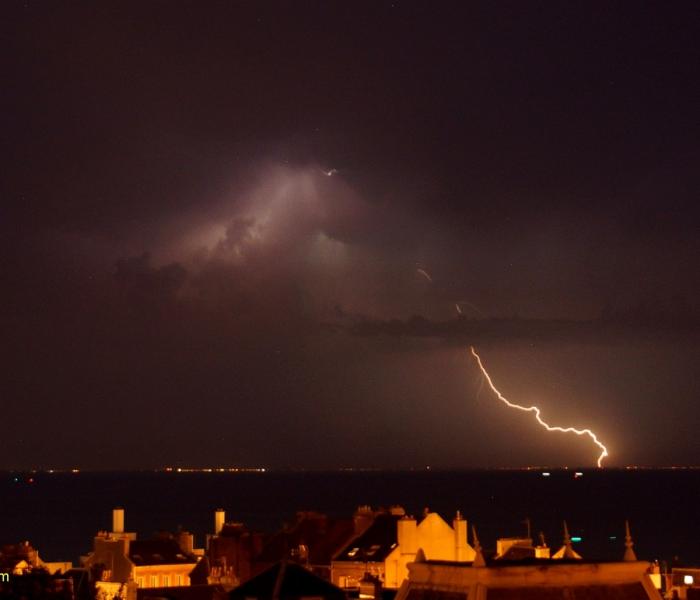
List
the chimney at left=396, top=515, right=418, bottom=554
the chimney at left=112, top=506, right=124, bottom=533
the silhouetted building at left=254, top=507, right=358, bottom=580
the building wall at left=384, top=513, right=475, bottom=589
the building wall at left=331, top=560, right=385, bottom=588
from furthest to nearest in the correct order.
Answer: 1. the chimney at left=112, top=506, right=124, bottom=533
2. the silhouetted building at left=254, top=507, right=358, bottom=580
3. the chimney at left=396, top=515, right=418, bottom=554
4. the building wall at left=384, top=513, right=475, bottom=589
5. the building wall at left=331, top=560, right=385, bottom=588

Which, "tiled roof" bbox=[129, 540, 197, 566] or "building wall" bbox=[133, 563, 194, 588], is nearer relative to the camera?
"building wall" bbox=[133, 563, 194, 588]

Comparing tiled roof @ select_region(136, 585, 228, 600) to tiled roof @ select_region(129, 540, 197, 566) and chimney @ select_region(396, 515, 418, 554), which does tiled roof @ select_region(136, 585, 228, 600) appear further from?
Answer: tiled roof @ select_region(129, 540, 197, 566)

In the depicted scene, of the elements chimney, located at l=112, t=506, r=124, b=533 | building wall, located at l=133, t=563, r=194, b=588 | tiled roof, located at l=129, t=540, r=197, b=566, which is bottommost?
building wall, located at l=133, t=563, r=194, b=588

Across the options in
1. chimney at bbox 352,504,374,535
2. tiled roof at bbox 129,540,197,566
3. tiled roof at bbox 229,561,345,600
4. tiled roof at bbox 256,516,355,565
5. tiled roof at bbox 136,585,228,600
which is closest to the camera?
tiled roof at bbox 229,561,345,600

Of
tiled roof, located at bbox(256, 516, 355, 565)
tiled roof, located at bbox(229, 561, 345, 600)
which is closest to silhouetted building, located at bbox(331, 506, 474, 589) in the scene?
tiled roof, located at bbox(256, 516, 355, 565)

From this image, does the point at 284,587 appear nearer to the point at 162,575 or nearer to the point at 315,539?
the point at 162,575

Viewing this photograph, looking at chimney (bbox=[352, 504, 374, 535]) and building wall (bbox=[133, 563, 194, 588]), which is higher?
chimney (bbox=[352, 504, 374, 535])

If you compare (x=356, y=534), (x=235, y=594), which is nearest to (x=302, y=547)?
(x=356, y=534)

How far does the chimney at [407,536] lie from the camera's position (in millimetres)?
62062

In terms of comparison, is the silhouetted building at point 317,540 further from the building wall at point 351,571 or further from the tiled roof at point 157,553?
the tiled roof at point 157,553

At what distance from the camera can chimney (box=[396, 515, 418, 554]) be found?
62062mm

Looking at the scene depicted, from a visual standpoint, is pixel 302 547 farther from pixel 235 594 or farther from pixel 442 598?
pixel 442 598

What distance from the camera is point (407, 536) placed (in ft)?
205

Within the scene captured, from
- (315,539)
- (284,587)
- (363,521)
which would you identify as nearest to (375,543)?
(363,521)
